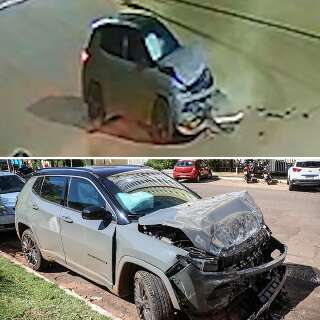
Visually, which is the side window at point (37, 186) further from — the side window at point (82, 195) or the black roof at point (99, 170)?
the side window at point (82, 195)

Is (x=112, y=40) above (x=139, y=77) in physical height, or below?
above

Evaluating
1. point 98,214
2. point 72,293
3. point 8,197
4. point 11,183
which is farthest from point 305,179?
point 98,214

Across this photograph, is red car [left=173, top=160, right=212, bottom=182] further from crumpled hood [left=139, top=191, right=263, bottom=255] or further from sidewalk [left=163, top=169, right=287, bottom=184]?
crumpled hood [left=139, top=191, right=263, bottom=255]

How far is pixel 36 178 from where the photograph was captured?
492cm

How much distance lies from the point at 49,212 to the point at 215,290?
209 cm

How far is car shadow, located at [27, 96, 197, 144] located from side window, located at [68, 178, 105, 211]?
1.10 metres

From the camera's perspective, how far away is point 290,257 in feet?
16.8

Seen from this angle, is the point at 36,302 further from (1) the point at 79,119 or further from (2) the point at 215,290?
(1) the point at 79,119

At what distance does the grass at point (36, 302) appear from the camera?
138 inches

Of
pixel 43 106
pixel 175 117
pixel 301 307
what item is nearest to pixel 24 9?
pixel 43 106

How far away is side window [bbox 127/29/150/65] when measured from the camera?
2.58 m

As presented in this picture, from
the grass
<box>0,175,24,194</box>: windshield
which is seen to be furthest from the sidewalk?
<box>0,175,24,194</box>: windshield

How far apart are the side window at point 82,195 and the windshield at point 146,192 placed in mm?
171

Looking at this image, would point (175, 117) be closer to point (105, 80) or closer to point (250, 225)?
point (105, 80)
